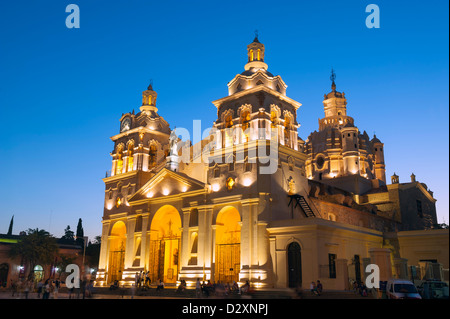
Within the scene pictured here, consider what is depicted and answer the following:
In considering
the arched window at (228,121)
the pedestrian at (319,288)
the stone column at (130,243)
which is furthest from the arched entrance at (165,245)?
the pedestrian at (319,288)

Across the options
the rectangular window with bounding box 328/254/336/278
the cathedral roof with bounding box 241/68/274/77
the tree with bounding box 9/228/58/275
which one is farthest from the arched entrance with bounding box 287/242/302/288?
the tree with bounding box 9/228/58/275

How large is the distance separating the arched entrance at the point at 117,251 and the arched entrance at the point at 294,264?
2059 centimetres

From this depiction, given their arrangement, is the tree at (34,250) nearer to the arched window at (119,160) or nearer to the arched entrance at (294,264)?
the arched window at (119,160)

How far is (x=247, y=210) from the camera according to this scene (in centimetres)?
3347

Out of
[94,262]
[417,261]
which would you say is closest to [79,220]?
[94,262]

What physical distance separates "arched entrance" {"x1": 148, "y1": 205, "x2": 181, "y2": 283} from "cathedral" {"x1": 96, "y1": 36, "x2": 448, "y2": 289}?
99 millimetres

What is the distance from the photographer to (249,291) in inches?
1150

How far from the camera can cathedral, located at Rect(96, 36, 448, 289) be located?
3123 cm

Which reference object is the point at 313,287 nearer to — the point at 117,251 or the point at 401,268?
the point at 401,268

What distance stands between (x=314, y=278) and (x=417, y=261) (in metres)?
11.3

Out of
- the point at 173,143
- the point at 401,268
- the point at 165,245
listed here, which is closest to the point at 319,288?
the point at 401,268

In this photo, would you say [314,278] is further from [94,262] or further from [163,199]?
[94,262]

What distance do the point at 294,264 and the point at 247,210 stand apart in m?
5.53

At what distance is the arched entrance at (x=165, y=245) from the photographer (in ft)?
133
